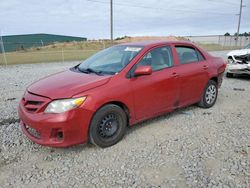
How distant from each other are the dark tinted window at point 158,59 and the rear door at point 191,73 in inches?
10.1

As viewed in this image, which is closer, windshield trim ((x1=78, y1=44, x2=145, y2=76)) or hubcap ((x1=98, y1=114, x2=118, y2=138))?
hubcap ((x1=98, y1=114, x2=118, y2=138))

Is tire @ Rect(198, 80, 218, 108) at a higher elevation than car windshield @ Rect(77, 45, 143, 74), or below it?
below

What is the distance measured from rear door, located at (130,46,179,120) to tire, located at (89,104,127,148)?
36cm

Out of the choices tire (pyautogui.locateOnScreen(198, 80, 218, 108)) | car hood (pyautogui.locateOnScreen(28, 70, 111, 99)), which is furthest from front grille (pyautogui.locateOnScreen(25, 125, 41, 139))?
tire (pyautogui.locateOnScreen(198, 80, 218, 108))

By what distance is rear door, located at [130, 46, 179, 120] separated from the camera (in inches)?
163

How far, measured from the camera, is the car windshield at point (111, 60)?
13.8ft

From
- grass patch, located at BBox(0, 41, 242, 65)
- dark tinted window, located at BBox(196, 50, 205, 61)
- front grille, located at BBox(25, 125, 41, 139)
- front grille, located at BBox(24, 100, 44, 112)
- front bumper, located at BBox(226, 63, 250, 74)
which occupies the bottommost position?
grass patch, located at BBox(0, 41, 242, 65)

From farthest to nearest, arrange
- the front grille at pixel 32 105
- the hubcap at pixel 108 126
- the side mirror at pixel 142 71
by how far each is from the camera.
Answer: the side mirror at pixel 142 71
the hubcap at pixel 108 126
the front grille at pixel 32 105

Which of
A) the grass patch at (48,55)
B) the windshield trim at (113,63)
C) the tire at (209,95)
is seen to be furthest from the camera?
the grass patch at (48,55)

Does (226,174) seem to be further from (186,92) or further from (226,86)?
(226,86)

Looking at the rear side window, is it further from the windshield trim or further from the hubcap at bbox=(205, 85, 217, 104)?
the windshield trim

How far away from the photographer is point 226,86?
8234 mm

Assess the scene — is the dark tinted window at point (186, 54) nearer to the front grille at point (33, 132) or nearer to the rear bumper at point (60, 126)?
the rear bumper at point (60, 126)

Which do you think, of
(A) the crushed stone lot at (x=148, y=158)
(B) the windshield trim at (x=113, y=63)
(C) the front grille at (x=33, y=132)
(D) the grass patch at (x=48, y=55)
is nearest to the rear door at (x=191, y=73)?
(A) the crushed stone lot at (x=148, y=158)
